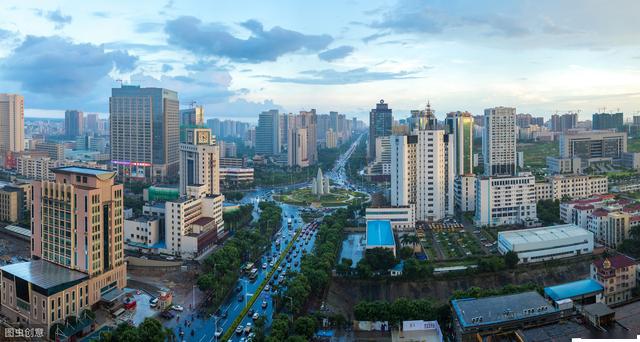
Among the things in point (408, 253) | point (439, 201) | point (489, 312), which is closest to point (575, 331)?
point (489, 312)

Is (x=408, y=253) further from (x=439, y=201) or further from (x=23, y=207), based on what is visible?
(x=23, y=207)

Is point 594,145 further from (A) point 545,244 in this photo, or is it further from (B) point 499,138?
(A) point 545,244

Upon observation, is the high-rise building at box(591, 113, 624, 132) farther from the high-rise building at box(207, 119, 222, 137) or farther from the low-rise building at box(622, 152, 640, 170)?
the high-rise building at box(207, 119, 222, 137)

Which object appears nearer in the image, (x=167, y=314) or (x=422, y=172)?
(x=167, y=314)

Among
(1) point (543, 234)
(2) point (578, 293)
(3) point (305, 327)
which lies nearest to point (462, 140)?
(1) point (543, 234)

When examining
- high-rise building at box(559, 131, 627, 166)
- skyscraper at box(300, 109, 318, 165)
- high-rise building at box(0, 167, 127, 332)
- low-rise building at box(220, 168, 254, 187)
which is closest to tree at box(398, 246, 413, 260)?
high-rise building at box(0, 167, 127, 332)

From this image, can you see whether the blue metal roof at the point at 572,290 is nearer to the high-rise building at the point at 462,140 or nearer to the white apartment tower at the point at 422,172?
the white apartment tower at the point at 422,172
